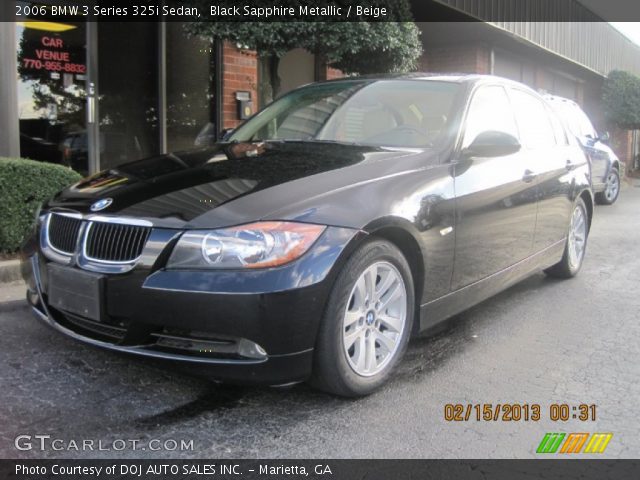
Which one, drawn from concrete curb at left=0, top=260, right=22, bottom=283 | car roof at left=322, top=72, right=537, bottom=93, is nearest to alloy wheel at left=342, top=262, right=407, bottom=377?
car roof at left=322, top=72, right=537, bottom=93

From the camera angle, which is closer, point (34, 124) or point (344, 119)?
point (344, 119)

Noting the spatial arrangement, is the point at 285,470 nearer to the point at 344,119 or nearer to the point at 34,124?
the point at 344,119

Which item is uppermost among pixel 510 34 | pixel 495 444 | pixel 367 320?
pixel 510 34

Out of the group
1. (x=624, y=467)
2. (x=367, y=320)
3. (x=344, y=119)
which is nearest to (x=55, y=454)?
(x=367, y=320)

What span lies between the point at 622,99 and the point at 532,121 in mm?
17314

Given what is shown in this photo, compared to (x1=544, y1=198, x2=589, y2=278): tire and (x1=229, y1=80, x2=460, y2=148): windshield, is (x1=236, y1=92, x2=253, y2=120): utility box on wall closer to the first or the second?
(x1=229, y1=80, x2=460, y2=148): windshield

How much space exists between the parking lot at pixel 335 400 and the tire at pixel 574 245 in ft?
4.42

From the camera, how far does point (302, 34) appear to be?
600cm

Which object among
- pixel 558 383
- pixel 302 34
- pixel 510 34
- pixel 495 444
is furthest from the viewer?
pixel 510 34

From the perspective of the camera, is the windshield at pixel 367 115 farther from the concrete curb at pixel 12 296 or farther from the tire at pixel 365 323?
the concrete curb at pixel 12 296

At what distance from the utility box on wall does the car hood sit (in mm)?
5344

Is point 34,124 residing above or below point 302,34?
below

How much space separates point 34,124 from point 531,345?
246 inches

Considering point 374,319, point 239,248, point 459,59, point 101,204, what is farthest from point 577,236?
point 459,59
